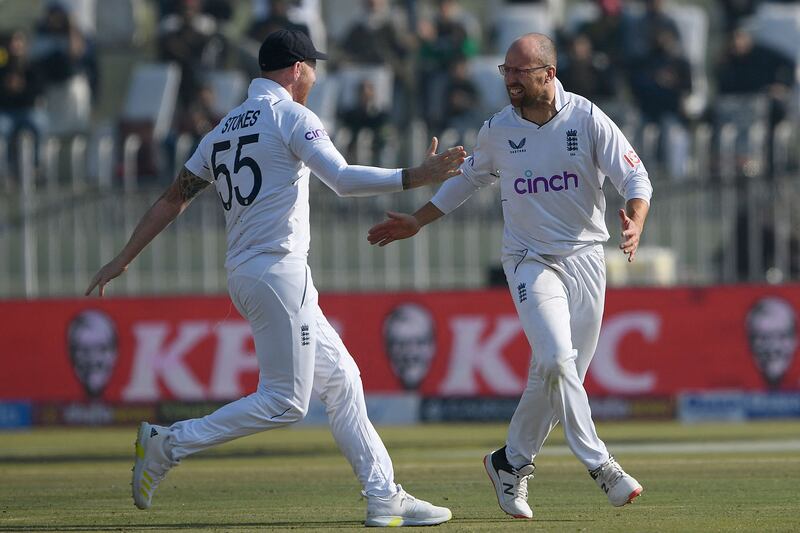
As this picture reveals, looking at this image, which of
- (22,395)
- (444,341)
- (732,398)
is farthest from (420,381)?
(22,395)

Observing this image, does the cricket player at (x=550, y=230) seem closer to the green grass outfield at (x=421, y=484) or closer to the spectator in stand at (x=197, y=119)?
the green grass outfield at (x=421, y=484)

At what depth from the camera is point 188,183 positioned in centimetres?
826

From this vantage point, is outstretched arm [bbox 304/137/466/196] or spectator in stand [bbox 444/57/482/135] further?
spectator in stand [bbox 444/57/482/135]

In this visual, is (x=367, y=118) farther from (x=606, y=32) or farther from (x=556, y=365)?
(x=556, y=365)

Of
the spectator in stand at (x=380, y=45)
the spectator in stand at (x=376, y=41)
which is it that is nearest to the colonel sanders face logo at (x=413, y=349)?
the spectator in stand at (x=380, y=45)

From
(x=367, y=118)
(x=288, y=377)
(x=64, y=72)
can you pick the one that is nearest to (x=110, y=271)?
(x=288, y=377)

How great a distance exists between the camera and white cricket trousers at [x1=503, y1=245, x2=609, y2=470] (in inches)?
306

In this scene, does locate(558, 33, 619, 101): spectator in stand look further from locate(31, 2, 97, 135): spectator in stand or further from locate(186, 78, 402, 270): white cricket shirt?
locate(186, 78, 402, 270): white cricket shirt

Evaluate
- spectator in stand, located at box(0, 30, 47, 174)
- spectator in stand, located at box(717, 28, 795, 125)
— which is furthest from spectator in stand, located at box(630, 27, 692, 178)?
spectator in stand, located at box(0, 30, 47, 174)

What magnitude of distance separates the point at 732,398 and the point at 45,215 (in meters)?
8.56

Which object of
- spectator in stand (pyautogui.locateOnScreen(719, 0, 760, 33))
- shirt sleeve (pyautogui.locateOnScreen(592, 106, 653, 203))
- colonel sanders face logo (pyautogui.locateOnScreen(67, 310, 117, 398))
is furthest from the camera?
spectator in stand (pyautogui.locateOnScreen(719, 0, 760, 33))

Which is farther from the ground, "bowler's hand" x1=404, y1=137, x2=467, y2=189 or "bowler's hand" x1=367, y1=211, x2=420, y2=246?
"bowler's hand" x1=404, y1=137, x2=467, y2=189

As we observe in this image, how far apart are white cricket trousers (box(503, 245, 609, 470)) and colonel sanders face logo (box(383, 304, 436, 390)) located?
880cm

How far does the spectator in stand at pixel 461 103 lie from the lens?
20.0 metres
